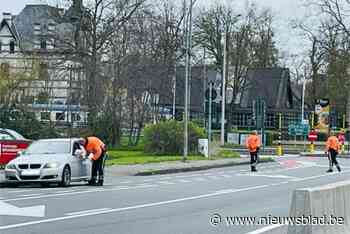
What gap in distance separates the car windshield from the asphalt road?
1.17 meters

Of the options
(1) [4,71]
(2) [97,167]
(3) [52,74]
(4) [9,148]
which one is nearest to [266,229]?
(2) [97,167]

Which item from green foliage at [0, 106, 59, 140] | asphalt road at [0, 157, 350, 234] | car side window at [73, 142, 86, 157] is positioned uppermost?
green foliage at [0, 106, 59, 140]

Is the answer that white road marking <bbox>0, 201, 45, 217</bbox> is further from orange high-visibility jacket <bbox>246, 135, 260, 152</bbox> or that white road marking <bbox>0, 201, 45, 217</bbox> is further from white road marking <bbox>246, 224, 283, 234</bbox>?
orange high-visibility jacket <bbox>246, 135, 260, 152</bbox>

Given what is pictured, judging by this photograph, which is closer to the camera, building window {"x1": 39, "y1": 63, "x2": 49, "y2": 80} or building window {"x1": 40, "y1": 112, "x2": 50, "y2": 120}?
building window {"x1": 40, "y1": 112, "x2": 50, "y2": 120}

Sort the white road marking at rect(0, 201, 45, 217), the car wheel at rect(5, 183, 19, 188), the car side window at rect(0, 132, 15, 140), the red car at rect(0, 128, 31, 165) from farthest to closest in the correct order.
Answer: the car side window at rect(0, 132, 15, 140)
the red car at rect(0, 128, 31, 165)
the car wheel at rect(5, 183, 19, 188)
the white road marking at rect(0, 201, 45, 217)

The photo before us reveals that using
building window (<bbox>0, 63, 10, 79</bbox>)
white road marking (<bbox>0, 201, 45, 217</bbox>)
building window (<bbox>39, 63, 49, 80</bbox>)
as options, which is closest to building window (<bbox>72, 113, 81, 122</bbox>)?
building window (<bbox>39, 63, 49, 80</bbox>)

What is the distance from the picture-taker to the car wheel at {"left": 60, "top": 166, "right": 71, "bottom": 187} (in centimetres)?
2461

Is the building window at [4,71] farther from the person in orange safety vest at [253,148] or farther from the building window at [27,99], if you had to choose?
the person in orange safety vest at [253,148]

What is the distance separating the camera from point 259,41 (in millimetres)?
85500

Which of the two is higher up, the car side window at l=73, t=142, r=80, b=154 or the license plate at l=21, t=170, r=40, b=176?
the car side window at l=73, t=142, r=80, b=154

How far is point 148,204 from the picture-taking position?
19031 millimetres

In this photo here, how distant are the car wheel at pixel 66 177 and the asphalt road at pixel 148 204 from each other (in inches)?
17.4

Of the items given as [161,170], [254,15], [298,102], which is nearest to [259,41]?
[254,15]

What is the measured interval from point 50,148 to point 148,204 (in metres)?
7.44
